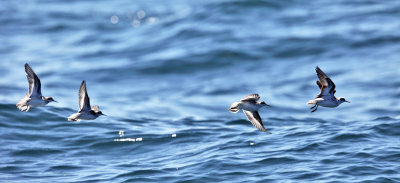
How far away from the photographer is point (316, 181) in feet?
49.4

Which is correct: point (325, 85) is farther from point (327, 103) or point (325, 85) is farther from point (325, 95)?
point (327, 103)

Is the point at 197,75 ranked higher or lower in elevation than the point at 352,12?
lower

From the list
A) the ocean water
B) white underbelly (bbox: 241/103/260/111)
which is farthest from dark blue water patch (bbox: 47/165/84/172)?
white underbelly (bbox: 241/103/260/111)

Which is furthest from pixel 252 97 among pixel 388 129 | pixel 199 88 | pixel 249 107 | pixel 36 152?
pixel 199 88

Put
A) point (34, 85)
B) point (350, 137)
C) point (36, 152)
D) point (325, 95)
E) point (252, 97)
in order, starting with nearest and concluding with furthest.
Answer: point (252, 97)
point (34, 85)
point (325, 95)
point (350, 137)
point (36, 152)

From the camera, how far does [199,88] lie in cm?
2975

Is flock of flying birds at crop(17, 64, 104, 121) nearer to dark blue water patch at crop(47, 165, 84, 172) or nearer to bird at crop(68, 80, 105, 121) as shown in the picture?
bird at crop(68, 80, 105, 121)

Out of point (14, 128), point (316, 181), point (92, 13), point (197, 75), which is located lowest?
point (316, 181)

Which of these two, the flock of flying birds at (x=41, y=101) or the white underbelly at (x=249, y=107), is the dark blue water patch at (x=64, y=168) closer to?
the flock of flying birds at (x=41, y=101)

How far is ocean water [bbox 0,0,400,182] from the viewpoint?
54.9ft

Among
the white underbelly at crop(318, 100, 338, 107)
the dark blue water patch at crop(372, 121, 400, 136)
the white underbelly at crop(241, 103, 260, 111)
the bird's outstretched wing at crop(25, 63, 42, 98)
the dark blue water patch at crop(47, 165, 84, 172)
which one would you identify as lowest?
the white underbelly at crop(318, 100, 338, 107)

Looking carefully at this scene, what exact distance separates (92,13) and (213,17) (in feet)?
31.5

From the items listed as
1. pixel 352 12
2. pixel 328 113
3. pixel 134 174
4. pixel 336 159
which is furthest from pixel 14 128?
pixel 352 12

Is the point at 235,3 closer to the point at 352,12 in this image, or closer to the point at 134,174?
the point at 352,12
